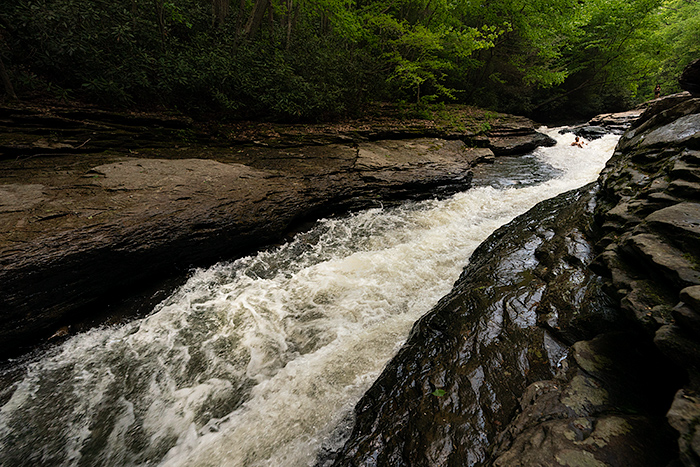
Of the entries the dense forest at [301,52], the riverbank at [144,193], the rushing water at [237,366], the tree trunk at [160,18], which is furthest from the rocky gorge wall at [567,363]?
the tree trunk at [160,18]

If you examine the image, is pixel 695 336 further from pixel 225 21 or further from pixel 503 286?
pixel 225 21

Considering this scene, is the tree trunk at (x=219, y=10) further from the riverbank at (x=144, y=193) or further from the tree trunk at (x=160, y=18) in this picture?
the riverbank at (x=144, y=193)

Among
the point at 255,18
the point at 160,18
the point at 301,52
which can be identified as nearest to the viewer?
the point at 160,18

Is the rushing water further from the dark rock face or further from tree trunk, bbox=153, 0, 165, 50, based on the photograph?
the dark rock face

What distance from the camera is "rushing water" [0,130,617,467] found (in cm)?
230

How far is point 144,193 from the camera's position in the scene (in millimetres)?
4242

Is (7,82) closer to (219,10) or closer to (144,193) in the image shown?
(144,193)

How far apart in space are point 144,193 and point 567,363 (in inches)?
229

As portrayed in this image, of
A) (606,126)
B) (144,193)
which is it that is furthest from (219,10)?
(606,126)

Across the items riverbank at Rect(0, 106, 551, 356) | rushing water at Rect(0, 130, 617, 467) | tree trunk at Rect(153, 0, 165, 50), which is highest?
tree trunk at Rect(153, 0, 165, 50)

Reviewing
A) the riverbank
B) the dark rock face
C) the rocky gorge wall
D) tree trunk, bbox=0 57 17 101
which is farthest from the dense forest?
the rocky gorge wall

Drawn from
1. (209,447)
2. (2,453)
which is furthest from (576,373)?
(2,453)

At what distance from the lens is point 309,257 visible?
15.9 feet

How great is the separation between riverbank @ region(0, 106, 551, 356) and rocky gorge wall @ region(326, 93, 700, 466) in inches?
140
